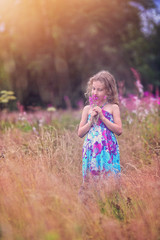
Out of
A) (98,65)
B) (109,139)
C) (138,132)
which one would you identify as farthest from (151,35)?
(109,139)

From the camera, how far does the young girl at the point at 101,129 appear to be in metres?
2.98

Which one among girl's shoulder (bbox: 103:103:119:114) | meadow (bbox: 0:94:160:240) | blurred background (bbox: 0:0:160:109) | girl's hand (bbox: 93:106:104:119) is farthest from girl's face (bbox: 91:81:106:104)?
blurred background (bbox: 0:0:160:109)

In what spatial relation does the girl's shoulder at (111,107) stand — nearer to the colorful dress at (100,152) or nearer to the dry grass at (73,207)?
the colorful dress at (100,152)

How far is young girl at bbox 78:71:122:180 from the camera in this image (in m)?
2.98

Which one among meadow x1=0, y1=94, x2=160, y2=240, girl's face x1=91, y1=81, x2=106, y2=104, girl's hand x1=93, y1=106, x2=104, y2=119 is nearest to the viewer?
meadow x1=0, y1=94, x2=160, y2=240

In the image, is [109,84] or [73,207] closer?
[73,207]

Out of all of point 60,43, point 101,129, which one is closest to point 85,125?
point 101,129

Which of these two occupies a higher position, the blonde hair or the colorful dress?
the blonde hair

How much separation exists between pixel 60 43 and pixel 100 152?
14841 mm

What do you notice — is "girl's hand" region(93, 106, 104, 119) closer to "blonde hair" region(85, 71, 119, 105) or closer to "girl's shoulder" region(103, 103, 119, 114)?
"girl's shoulder" region(103, 103, 119, 114)

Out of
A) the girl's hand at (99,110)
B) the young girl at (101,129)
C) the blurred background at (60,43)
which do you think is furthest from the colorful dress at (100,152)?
the blurred background at (60,43)

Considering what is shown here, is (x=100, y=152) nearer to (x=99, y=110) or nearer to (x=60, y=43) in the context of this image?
(x=99, y=110)

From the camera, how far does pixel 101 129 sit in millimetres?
3049

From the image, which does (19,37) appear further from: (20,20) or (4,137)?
(4,137)
